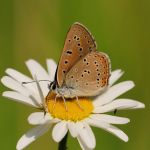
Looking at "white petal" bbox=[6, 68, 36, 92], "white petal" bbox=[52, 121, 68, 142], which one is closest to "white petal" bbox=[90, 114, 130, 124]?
"white petal" bbox=[52, 121, 68, 142]

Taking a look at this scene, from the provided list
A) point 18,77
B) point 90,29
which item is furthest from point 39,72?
point 90,29

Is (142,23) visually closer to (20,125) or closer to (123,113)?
(123,113)

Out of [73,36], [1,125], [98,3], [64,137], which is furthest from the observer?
[98,3]

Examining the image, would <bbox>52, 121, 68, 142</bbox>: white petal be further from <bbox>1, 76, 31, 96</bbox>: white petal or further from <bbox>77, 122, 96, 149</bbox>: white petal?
<bbox>1, 76, 31, 96</bbox>: white petal

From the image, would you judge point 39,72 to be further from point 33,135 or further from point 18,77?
point 33,135

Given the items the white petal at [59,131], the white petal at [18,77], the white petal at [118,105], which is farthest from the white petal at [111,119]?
the white petal at [18,77]

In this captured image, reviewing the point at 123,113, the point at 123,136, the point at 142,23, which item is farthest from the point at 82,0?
the point at 123,136

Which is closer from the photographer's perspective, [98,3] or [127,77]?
[127,77]
